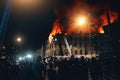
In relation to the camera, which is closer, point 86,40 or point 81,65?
point 81,65

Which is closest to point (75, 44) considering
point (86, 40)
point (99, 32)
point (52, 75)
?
point (86, 40)

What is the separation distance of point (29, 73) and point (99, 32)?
87200 millimetres

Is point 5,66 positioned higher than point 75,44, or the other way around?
point 75,44

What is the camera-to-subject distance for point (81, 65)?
12.3m

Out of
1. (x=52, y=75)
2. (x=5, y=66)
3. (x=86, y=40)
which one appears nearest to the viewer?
(x=5, y=66)

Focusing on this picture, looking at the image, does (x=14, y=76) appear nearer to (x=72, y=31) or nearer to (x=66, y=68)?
(x=66, y=68)

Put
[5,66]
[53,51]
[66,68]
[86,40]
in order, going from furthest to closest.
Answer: [86,40], [53,51], [66,68], [5,66]

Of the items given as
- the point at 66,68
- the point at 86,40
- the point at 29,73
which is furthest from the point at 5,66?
the point at 86,40

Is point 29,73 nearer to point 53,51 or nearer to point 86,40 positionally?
point 53,51

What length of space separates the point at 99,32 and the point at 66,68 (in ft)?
284

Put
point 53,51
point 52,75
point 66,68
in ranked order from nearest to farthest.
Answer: point 66,68, point 52,75, point 53,51

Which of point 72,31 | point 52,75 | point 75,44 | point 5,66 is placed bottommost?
point 52,75

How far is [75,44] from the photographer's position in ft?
318

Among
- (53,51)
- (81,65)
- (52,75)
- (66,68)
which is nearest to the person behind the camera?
(81,65)
